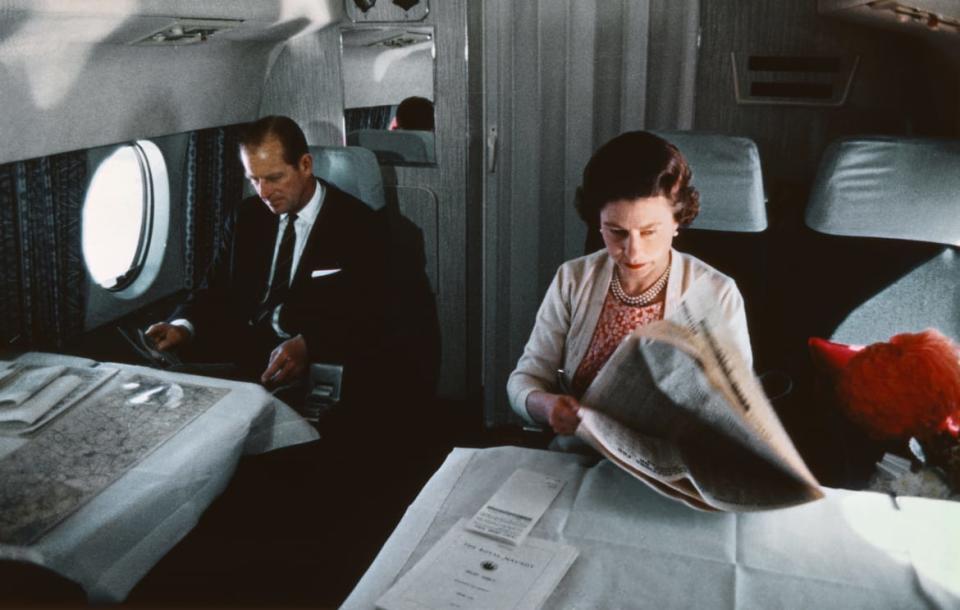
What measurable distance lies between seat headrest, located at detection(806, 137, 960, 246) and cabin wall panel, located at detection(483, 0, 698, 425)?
97 centimetres

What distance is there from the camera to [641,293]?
168cm

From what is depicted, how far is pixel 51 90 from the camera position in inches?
71.0

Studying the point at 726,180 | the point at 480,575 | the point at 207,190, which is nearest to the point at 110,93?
the point at 207,190

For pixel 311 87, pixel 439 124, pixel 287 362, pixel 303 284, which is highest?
pixel 311 87

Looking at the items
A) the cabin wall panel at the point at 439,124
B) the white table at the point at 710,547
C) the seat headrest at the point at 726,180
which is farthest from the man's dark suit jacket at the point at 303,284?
the white table at the point at 710,547

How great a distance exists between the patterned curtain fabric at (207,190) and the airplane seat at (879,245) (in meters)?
2.02

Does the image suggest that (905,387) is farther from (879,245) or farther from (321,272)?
(321,272)

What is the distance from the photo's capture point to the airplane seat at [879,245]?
1745 mm

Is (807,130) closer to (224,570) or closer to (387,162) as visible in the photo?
(387,162)

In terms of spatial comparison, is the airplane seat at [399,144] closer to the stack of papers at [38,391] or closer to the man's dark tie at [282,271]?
the man's dark tie at [282,271]

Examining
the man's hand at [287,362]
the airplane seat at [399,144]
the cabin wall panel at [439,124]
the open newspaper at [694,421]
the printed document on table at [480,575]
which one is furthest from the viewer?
the airplane seat at [399,144]

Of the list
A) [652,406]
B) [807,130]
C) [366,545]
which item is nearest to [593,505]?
[652,406]

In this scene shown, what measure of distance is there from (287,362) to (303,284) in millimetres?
319

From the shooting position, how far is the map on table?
113cm
